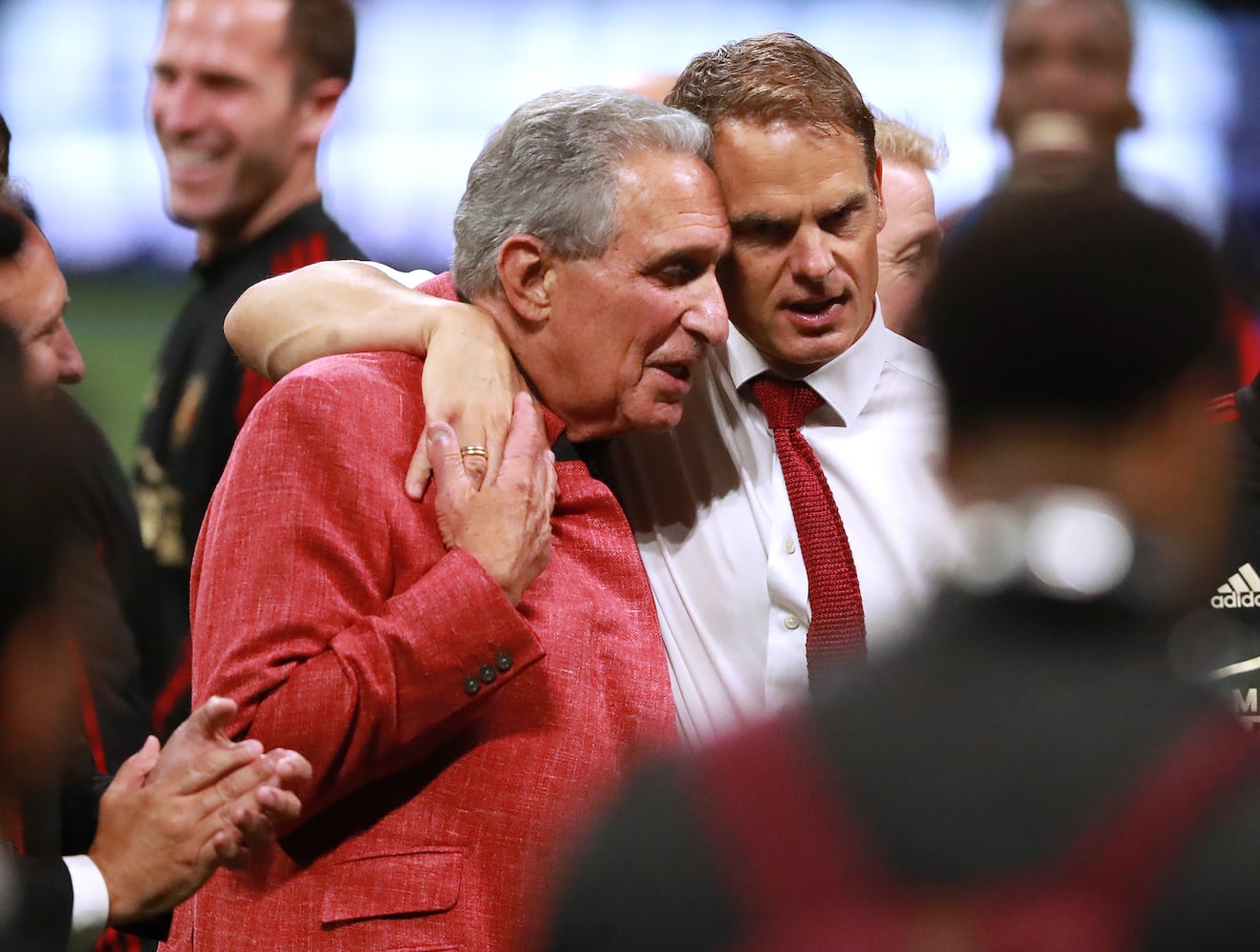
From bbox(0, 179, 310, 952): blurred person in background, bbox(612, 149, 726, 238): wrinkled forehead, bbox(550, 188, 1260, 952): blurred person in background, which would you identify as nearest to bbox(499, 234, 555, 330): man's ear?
bbox(612, 149, 726, 238): wrinkled forehead

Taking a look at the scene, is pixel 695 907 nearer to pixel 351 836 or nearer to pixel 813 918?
pixel 813 918

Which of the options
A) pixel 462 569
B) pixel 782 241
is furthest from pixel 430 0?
pixel 462 569

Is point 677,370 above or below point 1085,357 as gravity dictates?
below

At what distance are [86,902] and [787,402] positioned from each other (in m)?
1.12

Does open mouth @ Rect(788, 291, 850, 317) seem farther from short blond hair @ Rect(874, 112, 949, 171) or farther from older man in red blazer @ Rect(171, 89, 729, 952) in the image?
short blond hair @ Rect(874, 112, 949, 171)

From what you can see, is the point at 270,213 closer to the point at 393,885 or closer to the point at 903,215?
the point at 903,215

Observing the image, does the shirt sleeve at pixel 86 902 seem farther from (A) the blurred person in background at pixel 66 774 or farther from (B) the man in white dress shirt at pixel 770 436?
(B) the man in white dress shirt at pixel 770 436

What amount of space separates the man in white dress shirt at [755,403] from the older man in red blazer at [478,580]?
0.34ft

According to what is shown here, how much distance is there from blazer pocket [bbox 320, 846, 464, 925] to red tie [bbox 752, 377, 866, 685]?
0.53 meters

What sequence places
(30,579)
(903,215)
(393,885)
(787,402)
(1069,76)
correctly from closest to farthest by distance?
(30,579), (393,885), (787,402), (903,215), (1069,76)

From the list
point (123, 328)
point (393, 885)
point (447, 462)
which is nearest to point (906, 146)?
point (447, 462)

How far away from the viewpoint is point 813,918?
3.02ft

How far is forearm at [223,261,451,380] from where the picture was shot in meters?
2.15

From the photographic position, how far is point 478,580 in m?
1.92
